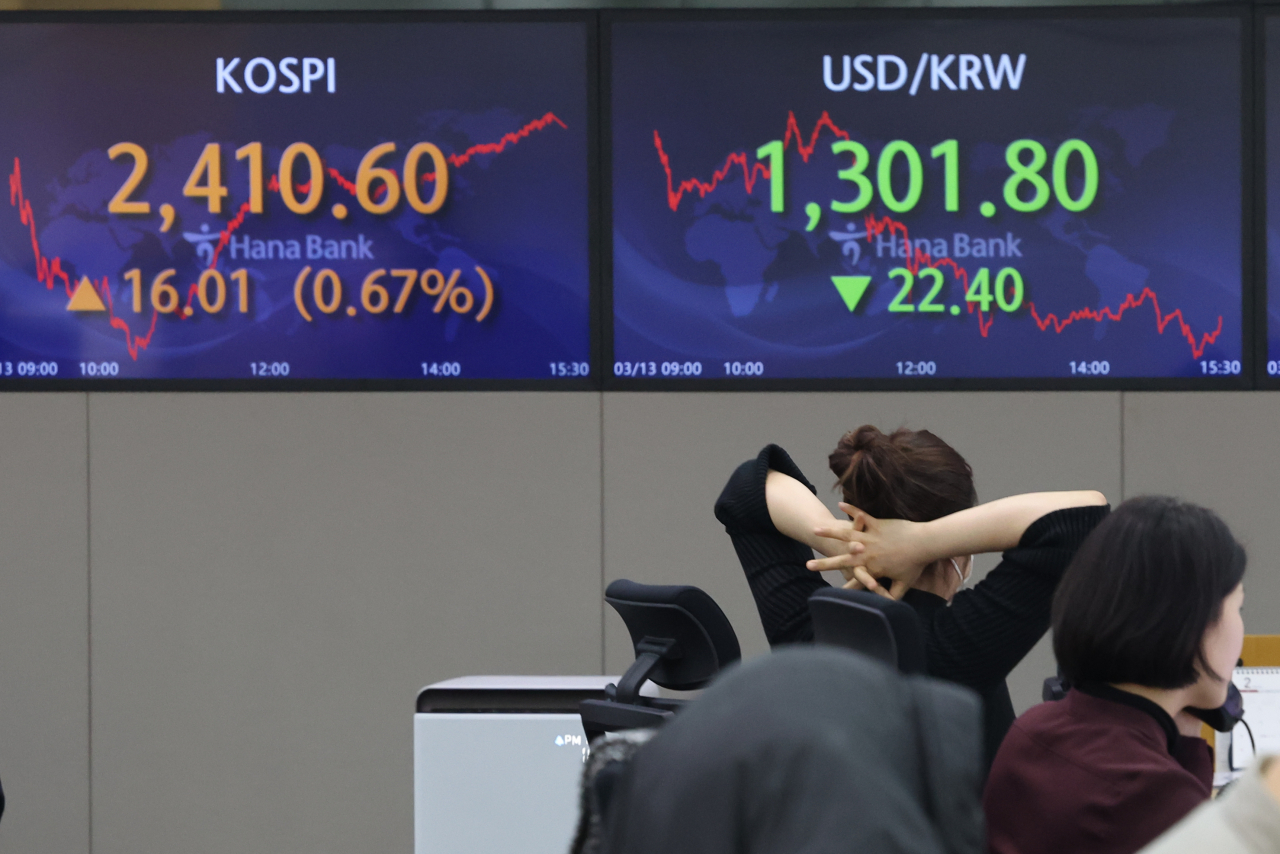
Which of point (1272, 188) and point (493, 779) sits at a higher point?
point (1272, 188)

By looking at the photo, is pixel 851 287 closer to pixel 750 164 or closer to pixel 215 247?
pixel 750 164

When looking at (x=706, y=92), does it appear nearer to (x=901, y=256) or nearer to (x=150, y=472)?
(x=901, y=256)

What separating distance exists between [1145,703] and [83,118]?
9.95ft

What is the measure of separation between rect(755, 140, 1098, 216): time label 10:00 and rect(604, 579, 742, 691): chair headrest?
1.56m

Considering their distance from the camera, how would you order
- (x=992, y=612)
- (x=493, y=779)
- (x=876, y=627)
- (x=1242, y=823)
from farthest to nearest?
(x=493, y=779) → (x=992, y=612) → (x=876, y=627) → (x=1242, y=823)

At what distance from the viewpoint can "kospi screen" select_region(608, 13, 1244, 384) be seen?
328cm

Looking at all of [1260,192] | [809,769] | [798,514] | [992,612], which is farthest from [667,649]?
[1260,192]

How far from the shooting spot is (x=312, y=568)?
11.0 ft

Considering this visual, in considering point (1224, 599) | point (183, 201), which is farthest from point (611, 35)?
point (1224, 599)

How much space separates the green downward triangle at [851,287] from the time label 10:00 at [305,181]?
1.03m

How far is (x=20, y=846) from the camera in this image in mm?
3357

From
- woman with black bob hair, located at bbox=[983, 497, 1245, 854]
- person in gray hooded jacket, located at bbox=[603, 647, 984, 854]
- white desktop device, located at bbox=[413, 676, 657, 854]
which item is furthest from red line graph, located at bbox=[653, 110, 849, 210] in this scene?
person in gray hooded jacket, located at bbox=[603, 647, 984, 854]

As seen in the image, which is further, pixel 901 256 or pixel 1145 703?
pixel 901 256

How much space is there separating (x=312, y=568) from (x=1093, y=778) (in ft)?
8.12
